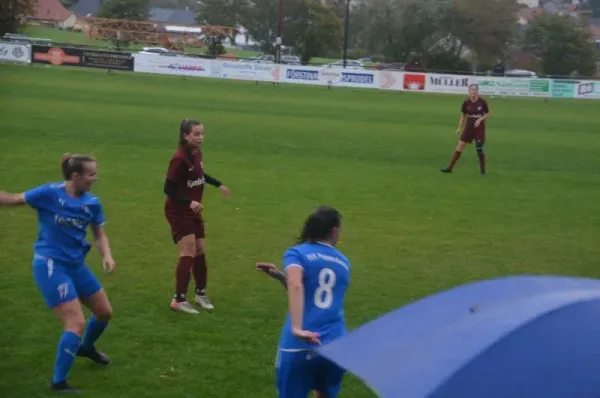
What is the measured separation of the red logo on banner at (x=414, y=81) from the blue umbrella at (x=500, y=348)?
45102 millimetres

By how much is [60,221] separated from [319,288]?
224 cm

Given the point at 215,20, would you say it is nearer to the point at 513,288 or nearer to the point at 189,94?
the point at 189,94

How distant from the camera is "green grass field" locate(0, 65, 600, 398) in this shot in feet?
24.1

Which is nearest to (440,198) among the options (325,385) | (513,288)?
(325,385)

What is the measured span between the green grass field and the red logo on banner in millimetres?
15105

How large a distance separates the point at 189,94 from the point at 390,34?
138 feet

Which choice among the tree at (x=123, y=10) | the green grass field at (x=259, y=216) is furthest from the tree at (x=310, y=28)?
the green grass field at (x=259, y=216)

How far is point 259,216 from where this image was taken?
43.5 ft

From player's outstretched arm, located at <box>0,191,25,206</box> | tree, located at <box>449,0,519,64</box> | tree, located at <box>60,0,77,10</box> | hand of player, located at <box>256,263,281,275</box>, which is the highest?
tree, located at <box>60,0,77,10</box>

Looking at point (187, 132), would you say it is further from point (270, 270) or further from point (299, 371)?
point (299, 371)

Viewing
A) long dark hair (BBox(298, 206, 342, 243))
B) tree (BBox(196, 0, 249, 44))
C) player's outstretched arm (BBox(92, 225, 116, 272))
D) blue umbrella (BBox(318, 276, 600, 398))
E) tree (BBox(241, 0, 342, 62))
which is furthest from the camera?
tree (BBox(196, 0, 249, 44))

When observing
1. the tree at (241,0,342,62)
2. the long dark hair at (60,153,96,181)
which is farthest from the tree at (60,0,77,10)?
the long dark hair at (60,153,96,181)

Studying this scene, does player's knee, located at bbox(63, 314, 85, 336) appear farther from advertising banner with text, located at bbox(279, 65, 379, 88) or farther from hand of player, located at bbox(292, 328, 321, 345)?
advertising banner with text, located at bbox(279, 65, 379, 88)

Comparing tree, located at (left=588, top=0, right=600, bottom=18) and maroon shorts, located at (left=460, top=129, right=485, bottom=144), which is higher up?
tree, located at (left=588, top=0, right=600, bottom=18)
